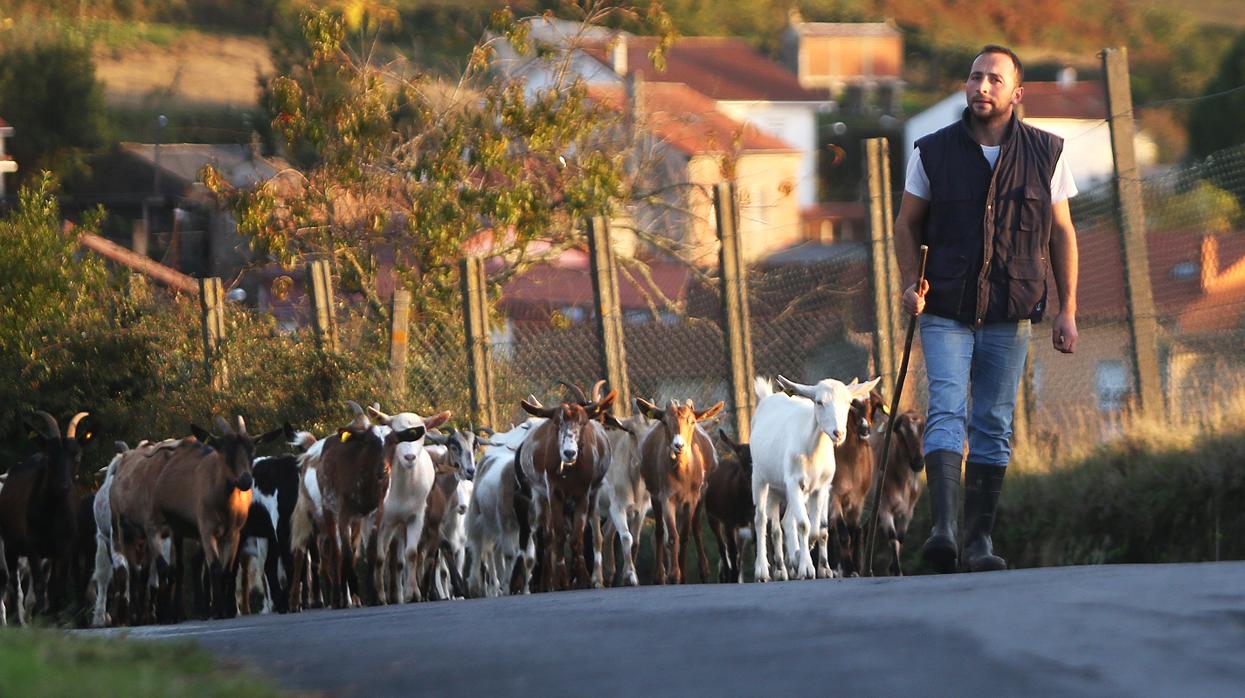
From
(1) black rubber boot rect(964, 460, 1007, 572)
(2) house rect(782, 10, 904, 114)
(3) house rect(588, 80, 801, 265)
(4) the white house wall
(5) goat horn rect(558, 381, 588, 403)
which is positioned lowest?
(1) black rubber boot rect(964, 460, 1007, 572)

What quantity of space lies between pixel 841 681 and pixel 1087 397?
10.2 meters

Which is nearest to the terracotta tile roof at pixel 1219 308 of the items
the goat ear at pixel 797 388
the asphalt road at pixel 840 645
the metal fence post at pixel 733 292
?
the goat ear at pixel 797 388

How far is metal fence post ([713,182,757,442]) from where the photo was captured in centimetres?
1731

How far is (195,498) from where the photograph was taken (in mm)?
17000

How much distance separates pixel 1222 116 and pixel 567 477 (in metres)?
54.9

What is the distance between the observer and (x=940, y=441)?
1084cm

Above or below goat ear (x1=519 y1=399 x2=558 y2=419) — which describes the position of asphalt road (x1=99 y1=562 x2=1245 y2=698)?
below

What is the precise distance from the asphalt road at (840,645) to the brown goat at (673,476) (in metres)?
7.60

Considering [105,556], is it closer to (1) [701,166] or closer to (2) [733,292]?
(2) [733,292]

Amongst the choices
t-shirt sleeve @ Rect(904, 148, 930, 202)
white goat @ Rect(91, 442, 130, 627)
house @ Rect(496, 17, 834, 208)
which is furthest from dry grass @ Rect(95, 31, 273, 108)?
t-shirt sleeve @ Rect(904, 148, 930, 202)

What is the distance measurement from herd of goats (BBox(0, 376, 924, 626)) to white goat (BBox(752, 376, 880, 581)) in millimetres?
16

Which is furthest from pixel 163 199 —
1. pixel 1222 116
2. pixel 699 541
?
pixel 699 541

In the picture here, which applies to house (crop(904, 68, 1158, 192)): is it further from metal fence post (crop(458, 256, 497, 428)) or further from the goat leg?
the goat leg

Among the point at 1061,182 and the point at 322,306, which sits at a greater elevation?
the point at 322,306
